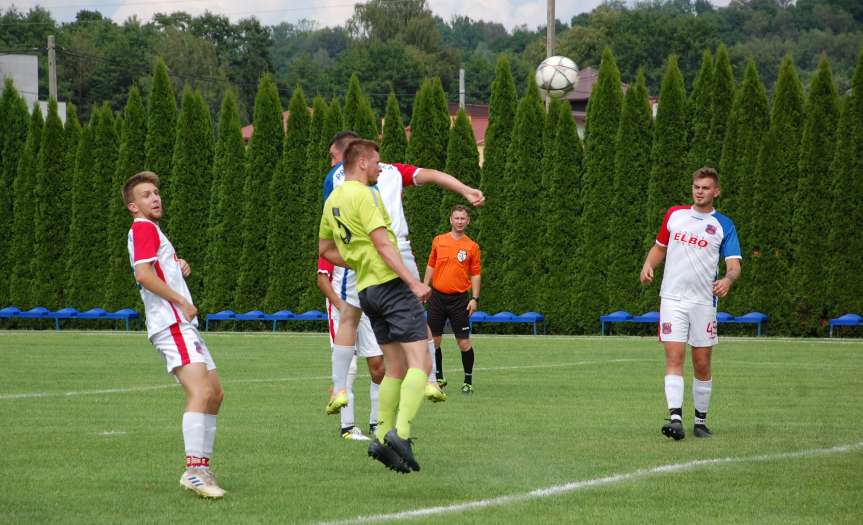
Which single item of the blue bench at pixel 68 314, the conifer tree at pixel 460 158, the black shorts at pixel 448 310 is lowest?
the blue bench at pixel 68 314

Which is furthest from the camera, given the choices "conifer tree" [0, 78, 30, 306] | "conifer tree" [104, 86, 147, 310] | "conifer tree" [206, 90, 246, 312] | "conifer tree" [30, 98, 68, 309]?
"conifer tree" [0, 78, 30, 306]

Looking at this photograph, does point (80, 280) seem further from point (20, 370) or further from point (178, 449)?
point (178, 449)

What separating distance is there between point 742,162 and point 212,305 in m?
13.0

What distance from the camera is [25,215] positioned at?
105ft

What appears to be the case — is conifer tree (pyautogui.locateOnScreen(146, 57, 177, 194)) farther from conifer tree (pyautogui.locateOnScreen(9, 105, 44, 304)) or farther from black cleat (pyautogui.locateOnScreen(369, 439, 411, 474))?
black cleat (pyautogui.locateOnScreen(369, 439, 411, 474))

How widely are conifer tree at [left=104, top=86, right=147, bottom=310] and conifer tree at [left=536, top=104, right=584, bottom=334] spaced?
1044 cm

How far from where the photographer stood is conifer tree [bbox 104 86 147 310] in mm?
30547

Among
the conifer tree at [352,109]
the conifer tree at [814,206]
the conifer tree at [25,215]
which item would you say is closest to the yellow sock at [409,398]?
the conifer tree at [814,206]

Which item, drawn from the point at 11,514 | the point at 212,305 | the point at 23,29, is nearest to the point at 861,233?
the point at 212,305

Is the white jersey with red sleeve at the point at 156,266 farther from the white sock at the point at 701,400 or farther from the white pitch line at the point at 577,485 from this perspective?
the white sock at the point at 701,400

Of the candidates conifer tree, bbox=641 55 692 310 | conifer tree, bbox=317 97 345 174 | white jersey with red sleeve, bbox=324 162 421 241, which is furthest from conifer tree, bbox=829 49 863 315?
white jersey with red sleeve, bbox=324 162 421 241

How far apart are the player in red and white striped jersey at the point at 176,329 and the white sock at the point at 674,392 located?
3.93 meters

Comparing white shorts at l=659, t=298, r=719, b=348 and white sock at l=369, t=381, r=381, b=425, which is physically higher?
white shorts at l=659, t=298, r=719, b=348

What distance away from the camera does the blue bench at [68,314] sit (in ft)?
99.0
